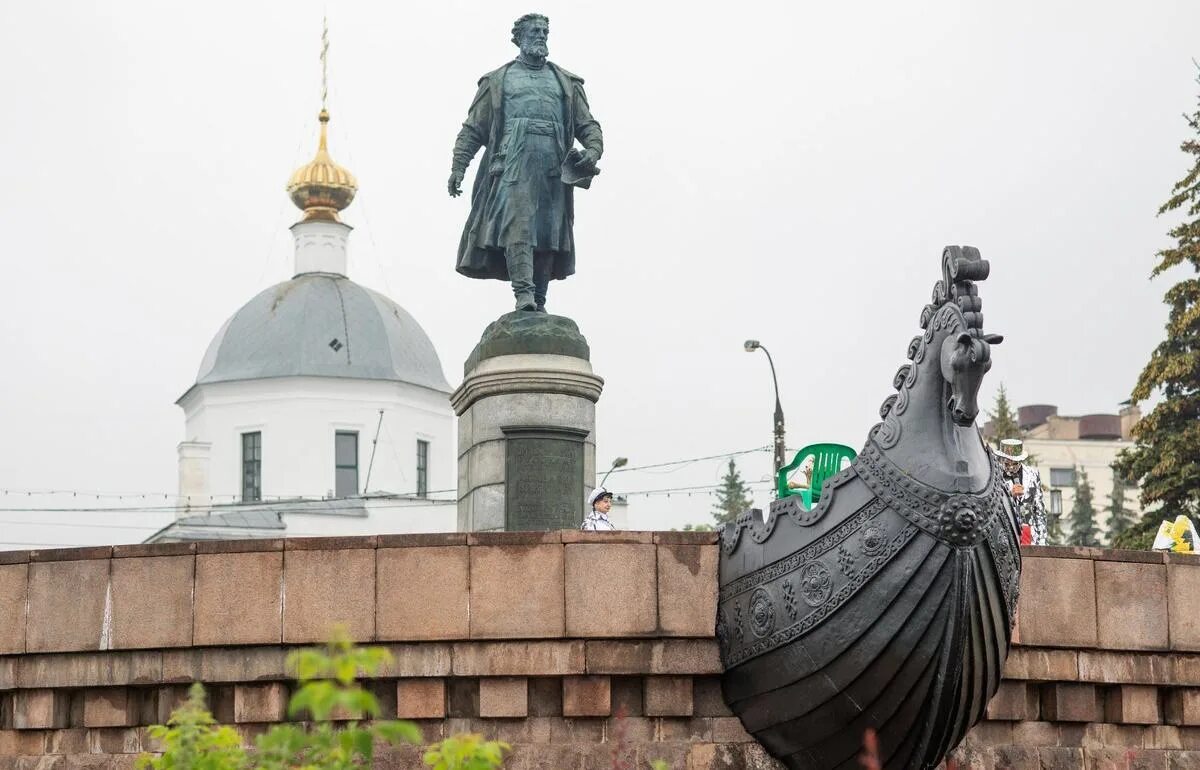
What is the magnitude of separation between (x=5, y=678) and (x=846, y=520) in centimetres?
444

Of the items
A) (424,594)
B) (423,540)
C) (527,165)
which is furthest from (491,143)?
(424,594)

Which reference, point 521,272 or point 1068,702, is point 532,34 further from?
point 1068,702

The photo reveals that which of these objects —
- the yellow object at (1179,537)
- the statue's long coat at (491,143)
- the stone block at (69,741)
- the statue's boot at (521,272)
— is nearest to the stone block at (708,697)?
the stone block at (69,741)

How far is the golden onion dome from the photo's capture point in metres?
58.6

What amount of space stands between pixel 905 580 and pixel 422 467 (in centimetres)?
4796

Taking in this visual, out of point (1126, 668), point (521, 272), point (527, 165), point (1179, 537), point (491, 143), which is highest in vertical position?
point (491, 143)

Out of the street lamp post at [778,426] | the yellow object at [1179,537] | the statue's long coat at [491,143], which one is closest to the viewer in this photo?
the yellow object at [1179,537]

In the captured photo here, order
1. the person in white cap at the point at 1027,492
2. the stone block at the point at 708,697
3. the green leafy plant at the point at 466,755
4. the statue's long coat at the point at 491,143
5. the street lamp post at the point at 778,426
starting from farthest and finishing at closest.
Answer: the street lamp post at the point at 778,426 → the statue's long coat at the point at 491,143 → the person in white cap at the point at 1027,492 → the stone block at the point at 708,697 → the green leafy plant at the point at 466,755

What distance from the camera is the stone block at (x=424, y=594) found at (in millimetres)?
9734

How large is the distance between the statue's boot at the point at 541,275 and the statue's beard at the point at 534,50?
1425 mm

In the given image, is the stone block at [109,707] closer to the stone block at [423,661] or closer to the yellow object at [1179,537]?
the stone block at [423,661]

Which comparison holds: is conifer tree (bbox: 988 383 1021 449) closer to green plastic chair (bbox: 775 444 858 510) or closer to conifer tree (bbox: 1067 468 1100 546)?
conifer tree (bbox: 1067 468 1100 546)

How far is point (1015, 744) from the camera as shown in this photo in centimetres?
1043

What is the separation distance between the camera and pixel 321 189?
58.6 meters
